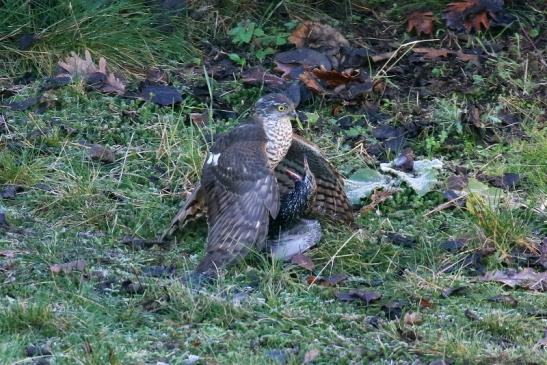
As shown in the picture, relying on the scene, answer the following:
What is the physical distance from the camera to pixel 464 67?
8625 mm

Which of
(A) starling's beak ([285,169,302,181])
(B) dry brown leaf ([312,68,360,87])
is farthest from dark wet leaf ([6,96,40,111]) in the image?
(A) starling's beak ([285,169,302,181])

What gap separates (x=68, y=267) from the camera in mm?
5898

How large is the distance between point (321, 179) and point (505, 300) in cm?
153

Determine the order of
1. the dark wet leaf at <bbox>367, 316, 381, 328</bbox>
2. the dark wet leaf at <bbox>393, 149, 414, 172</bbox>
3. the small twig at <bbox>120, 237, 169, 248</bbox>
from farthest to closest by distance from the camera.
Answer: the dark wet leaf at <bbox>393, 149, 414, 172</bbox>, the small twig at <bbox>120, 237, 169, 248</bbox>, the dark wet leaf at <bbox>367, 316, 381, 328</bbox>

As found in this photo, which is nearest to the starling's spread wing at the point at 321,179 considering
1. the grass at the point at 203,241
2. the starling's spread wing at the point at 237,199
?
the grass at the point at 203,241

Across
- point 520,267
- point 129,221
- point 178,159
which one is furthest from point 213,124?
point 520,267

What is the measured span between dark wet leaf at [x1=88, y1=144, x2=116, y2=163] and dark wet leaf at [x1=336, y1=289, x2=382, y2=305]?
221cm

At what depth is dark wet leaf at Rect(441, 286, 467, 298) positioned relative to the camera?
581 cm

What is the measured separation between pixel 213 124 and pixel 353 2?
2.01 metres

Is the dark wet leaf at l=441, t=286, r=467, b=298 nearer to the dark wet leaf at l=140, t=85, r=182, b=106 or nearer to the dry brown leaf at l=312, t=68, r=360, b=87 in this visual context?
the dry brown leaf at l=312, t=68, r=360, b=87

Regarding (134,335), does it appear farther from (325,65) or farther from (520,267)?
(325,65)

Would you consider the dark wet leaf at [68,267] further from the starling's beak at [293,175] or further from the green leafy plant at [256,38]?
the green leafy plant at [256,38]

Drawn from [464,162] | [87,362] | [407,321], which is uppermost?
[87,362]

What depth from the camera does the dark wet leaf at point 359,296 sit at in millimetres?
5711
